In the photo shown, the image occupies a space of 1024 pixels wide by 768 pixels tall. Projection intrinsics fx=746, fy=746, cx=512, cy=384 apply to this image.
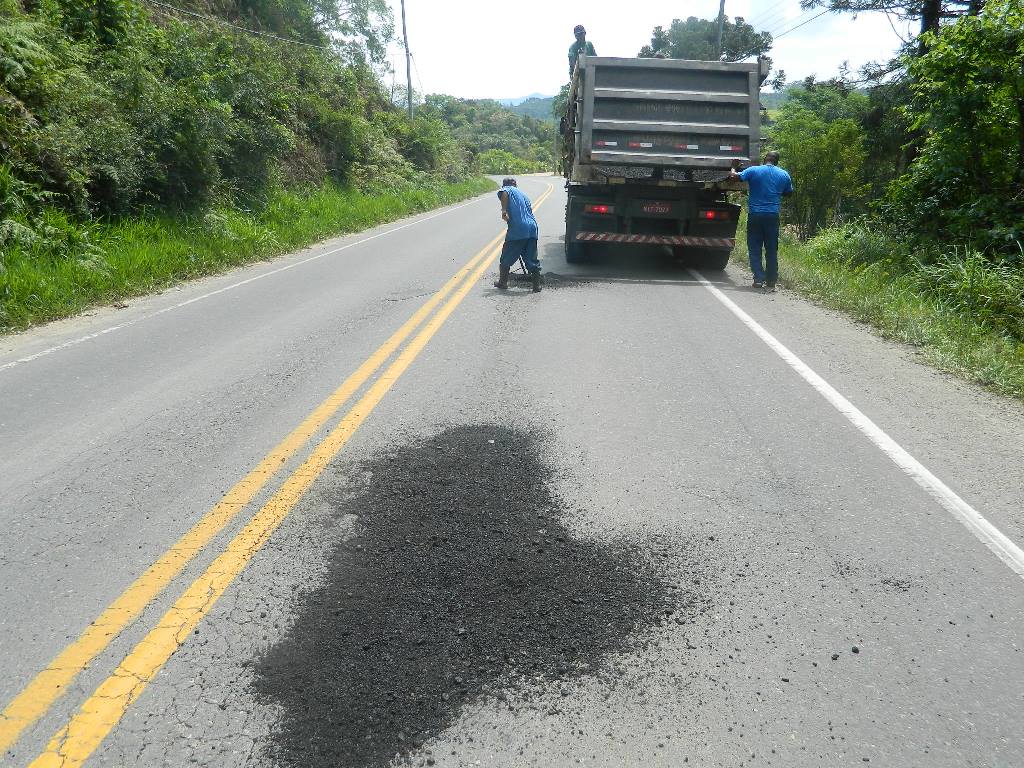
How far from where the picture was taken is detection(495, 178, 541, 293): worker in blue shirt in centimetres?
1007

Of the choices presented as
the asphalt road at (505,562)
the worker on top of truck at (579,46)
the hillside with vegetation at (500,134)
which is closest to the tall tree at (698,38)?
the hillside with vegetation at (500,134)

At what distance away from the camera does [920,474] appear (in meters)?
4.35

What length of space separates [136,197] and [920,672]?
13.0 meters

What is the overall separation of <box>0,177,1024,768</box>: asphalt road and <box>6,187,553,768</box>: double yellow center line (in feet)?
0.05

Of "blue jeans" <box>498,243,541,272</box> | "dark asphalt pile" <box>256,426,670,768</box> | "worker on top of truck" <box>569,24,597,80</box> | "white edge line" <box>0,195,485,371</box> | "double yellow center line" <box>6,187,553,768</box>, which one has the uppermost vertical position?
"worker on top of truck" <box>569,24,597,80</box>

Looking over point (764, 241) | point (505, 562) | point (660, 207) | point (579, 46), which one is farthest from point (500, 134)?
point (505, 562)

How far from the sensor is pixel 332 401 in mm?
5488

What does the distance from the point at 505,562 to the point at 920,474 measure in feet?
8.64

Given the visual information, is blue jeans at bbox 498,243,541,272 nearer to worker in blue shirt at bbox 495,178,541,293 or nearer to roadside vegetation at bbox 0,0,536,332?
worker in blue shirt at bbox 495,178,541,293

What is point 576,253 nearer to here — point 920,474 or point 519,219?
point 519,219

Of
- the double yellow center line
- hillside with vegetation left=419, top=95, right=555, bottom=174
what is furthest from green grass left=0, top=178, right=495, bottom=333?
hillside with vegetation left=419, top=95, right=555, bottom=174

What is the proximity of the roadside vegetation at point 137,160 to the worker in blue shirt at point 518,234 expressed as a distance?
193 inches

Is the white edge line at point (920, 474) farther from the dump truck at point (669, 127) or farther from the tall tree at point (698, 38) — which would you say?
the tall tree at point (698, 38)

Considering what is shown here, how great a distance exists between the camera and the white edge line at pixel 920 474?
11.6 ft
